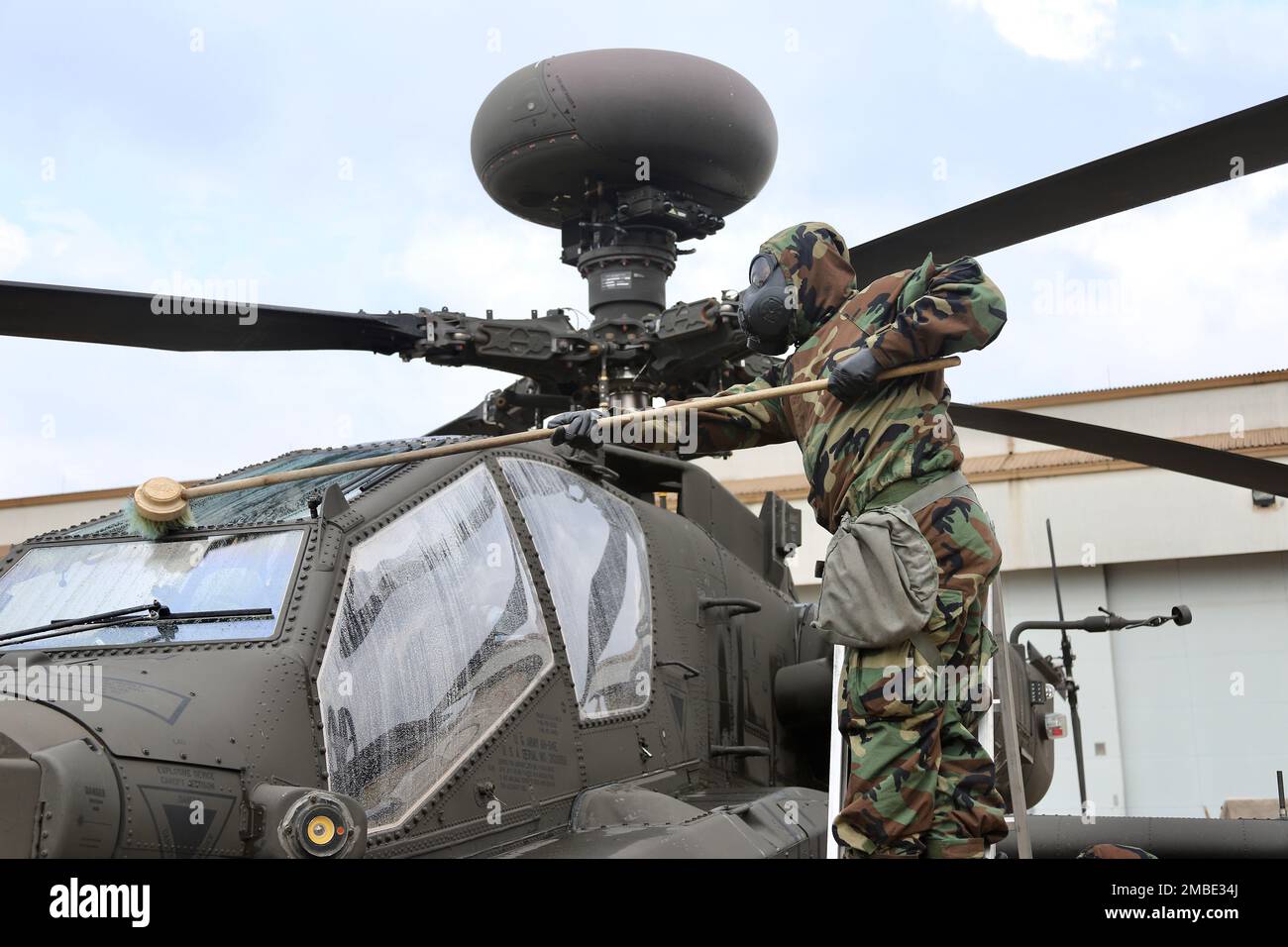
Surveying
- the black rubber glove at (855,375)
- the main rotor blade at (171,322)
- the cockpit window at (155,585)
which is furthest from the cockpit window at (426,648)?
the main rotor blade at (171,322)

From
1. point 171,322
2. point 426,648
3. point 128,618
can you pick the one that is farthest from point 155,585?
point 171,322

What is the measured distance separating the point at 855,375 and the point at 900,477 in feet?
1.03

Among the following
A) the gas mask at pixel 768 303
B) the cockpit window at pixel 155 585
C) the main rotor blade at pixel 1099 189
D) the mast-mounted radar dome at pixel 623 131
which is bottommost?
the cockpit window at pixel 155 585

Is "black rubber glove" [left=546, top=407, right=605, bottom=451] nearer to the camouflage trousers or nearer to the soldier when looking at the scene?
the soldier

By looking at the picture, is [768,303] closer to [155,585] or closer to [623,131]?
[623,131]

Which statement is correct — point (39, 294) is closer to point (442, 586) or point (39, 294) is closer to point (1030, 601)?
point (442, 586)

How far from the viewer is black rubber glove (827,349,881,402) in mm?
3986

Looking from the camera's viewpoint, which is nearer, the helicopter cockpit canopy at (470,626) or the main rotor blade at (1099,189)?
the helicopter cockpit canopy at (470,626)

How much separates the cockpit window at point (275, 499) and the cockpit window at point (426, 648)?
28 centimetres

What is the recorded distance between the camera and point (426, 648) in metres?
3.88

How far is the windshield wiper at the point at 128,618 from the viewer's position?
370 centimetres

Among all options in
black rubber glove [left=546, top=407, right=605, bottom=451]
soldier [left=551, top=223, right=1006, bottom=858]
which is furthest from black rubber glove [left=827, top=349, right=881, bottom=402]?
black rubber glove [left=546, top=407, right=605, bottom=451]

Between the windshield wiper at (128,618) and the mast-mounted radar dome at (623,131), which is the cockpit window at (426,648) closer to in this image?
the windshield wiper at (128,618)

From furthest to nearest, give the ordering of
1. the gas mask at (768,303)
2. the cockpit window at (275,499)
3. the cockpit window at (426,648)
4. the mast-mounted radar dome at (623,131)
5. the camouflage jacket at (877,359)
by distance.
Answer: the mast-mounted radar dome at (623,131), the gas mask at (768,303), the cockpit window at (275,499), the camouflage jacket at (877,359), the cockpit window at (426,648)
